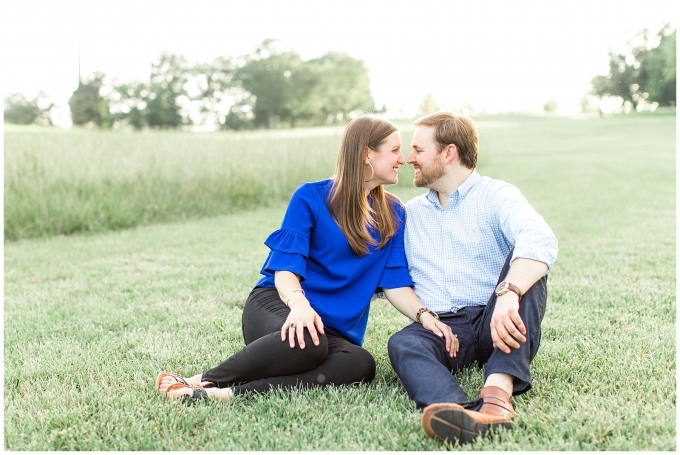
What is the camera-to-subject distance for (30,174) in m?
8.00

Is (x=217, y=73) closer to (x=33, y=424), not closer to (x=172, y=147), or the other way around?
(x=172, y=147)

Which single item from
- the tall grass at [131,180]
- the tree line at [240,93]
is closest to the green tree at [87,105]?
the tree line at [240,93]

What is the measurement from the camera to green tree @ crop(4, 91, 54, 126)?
48.0 meters

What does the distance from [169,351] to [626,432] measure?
2185 millimetres

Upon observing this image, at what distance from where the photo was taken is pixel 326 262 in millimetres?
2805

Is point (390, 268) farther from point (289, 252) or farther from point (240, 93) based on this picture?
point (240, 93)

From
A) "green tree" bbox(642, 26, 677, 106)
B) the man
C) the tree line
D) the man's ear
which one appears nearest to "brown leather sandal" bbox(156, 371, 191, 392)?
the man

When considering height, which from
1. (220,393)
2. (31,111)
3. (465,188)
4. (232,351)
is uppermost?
(31,111)

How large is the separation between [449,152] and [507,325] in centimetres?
93

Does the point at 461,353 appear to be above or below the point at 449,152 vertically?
below

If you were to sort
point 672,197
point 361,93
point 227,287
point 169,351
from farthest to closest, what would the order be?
point 361,93 < point 672,197 < point 227,287 < point 169,351

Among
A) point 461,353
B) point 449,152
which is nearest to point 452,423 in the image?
point 461,353

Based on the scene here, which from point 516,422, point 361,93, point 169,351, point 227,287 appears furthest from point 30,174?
point 361,93

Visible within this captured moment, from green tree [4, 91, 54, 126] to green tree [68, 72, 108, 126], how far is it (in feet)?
23.5
